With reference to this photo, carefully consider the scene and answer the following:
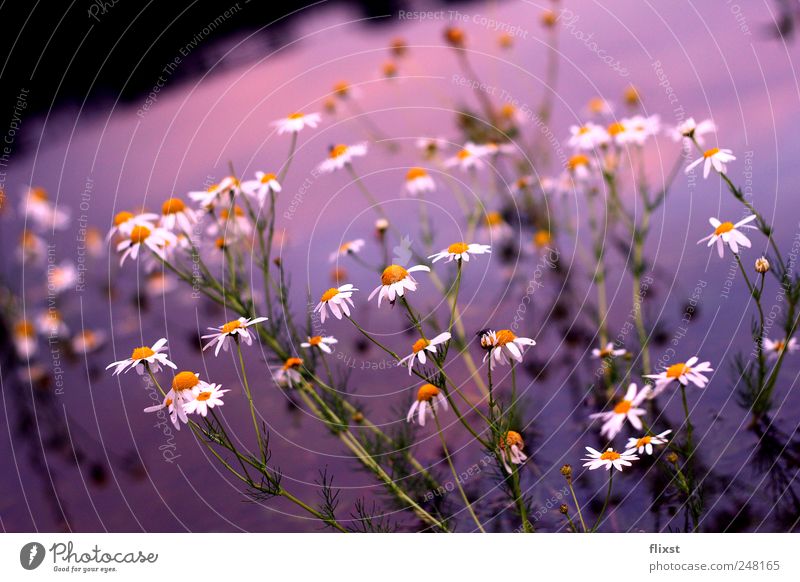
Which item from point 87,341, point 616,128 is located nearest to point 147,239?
point 87,341

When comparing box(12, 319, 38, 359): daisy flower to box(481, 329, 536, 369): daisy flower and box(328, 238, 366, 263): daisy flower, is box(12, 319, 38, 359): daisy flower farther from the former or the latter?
box(481, 329, 536, 369): daisy flower

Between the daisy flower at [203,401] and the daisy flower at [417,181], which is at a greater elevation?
the daisy flower at [417,181]

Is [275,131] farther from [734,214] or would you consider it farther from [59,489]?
[734,214]

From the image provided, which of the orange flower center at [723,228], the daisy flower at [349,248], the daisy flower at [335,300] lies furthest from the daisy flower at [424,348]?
the orange flower center at [723,228]

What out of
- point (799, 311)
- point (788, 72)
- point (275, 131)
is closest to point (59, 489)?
point (275, 131)

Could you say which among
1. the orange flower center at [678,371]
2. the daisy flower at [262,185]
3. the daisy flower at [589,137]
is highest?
the daisy flower at [589,137]

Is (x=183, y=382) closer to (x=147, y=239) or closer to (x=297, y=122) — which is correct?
(x=147, y=239)

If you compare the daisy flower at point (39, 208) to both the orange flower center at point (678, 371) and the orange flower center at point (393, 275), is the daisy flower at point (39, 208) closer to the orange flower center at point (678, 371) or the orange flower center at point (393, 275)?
the orange flower center at point (393, 275)
